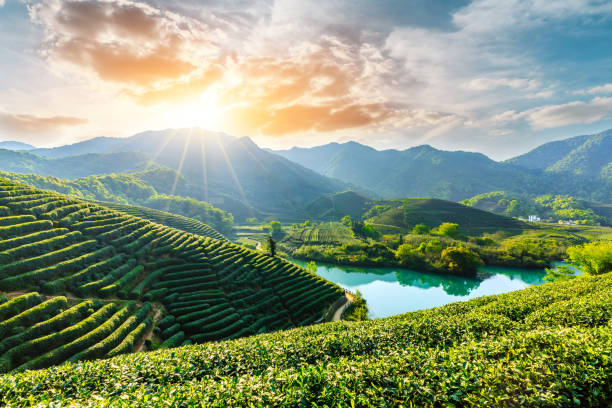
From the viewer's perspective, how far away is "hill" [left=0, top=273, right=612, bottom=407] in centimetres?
579

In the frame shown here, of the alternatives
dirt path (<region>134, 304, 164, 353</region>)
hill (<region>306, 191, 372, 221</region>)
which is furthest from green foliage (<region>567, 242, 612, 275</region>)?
hill (<region>306, 191, 372, 221</region>)

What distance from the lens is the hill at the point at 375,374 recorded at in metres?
5.79

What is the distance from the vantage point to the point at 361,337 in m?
11.6

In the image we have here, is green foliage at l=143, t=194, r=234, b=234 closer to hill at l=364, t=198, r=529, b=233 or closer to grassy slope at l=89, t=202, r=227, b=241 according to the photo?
grassy slope at l=89, t=202, r=227, b=241

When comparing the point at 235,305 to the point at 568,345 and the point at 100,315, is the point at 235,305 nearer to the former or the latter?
the point at 100,315

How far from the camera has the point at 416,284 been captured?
5553 centimetres

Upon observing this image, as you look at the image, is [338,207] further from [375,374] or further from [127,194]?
[375,374]

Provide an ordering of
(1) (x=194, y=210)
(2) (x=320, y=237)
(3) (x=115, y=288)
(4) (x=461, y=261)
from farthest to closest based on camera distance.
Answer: (1) (x=194, y=210) < (2) (x=320, y=237) < (4) (x=461, y=261) < (3) (x=115, y=288)

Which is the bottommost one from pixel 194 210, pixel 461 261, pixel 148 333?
pixel 194 210

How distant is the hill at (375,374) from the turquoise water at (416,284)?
32.3m

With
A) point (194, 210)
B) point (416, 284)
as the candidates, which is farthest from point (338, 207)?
point (416, 284)

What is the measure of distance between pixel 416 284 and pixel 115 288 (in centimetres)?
5705

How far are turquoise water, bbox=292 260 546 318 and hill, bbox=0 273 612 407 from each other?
106 feet

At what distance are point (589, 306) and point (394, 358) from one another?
12856mm
